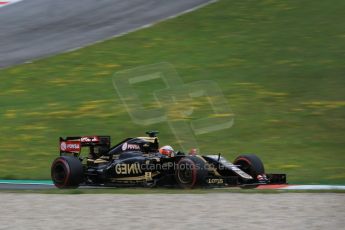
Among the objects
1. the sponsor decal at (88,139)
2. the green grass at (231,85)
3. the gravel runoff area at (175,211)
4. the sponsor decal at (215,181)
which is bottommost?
the gravel runoff area at (175,211)

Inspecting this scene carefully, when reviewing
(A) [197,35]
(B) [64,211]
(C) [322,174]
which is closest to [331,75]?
(A) [197,35]

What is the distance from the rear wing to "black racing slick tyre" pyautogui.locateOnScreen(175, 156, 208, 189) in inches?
98.6

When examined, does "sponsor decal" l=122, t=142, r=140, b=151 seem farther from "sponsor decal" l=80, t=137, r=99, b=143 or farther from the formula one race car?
"sponsor decal" l=80, t=137, r=99, b=143

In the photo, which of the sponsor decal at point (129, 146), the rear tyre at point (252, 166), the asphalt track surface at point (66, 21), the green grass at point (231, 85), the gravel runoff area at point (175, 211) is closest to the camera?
the gravel runoff area at point (175, 211)

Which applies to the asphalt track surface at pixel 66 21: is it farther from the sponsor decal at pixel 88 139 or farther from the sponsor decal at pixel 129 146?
the sponsor decal at pixel 129 146

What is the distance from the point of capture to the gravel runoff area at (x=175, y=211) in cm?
935

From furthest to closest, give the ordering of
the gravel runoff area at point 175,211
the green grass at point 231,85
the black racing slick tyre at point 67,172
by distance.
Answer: the green grass at point 231,85
the black racing slick tyre at point 67,172
the gravel runoff area at point 175,211

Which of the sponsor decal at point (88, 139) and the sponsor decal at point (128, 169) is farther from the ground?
the sponsor decal at point (88, 139)

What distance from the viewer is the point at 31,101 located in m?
24.0

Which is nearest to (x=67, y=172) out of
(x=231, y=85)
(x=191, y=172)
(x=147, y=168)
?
(x=147, y=168)

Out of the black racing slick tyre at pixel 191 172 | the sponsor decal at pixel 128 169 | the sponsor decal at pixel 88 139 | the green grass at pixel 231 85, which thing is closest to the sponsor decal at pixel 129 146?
the sponsor decal at pixel 128 169

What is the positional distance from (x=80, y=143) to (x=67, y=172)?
964 mm

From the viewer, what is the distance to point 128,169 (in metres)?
14.7

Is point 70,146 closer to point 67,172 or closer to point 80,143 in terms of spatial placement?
point 80,143
